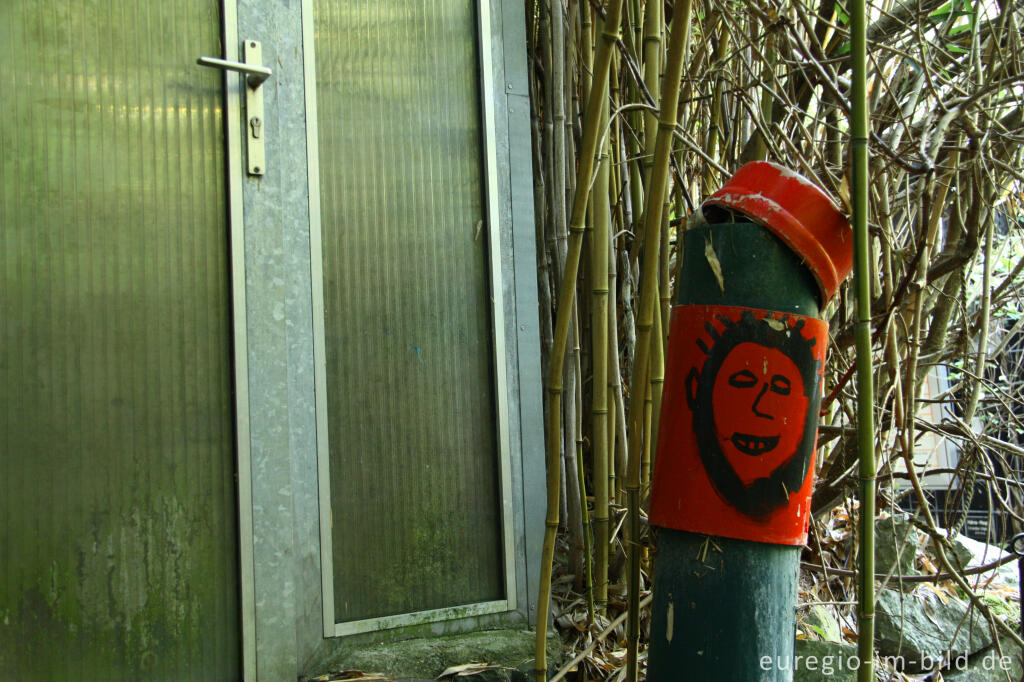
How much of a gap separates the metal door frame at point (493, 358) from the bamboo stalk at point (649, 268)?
862 millimetres

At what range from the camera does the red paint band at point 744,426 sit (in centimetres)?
109

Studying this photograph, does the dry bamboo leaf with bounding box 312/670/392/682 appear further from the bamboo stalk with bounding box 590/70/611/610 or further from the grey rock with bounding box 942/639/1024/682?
the grey rock with bounding box 942/639/1024/682

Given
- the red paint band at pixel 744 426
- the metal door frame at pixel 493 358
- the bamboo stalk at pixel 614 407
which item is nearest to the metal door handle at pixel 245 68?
the metal door frame at pixel 493 358

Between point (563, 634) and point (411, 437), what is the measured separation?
0.73 m

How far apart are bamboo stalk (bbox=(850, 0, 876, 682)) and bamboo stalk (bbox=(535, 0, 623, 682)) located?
1.03 ft

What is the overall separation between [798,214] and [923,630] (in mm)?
1999

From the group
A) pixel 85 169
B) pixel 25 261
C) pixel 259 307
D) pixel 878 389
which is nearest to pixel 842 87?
pixel 878 389

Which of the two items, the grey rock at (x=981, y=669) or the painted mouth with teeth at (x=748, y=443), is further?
the grey rock at (x=981, y=669)

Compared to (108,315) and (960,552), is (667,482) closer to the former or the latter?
(108,315)

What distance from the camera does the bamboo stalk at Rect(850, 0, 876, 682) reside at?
966 millimetres

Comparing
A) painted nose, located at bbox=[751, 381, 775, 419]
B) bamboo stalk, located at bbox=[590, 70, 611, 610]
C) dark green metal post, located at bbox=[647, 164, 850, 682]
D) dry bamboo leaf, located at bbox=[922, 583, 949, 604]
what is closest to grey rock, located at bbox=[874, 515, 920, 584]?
dry bamboo leaf, located at bbox=[922, 583, 949, 604]

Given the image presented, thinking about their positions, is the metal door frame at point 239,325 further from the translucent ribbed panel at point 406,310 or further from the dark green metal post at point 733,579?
the dark green metal post at point 733,579

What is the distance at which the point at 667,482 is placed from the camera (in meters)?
1.13

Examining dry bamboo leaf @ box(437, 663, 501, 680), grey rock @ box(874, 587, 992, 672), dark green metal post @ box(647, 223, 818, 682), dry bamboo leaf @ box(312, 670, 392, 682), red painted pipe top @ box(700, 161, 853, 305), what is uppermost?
red painted pipe top @ box(700, 161, 853, 305)
